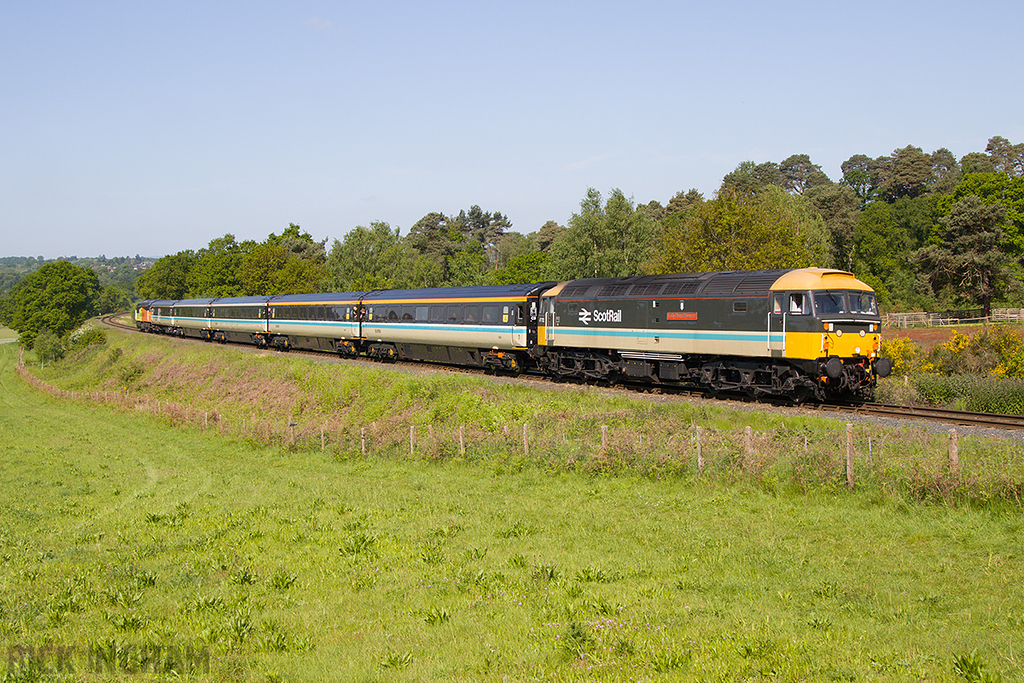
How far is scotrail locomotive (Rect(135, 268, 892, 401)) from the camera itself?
71.9 ft

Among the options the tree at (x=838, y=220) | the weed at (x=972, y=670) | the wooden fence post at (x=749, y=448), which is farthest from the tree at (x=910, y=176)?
the weed at (x=972, y=670)

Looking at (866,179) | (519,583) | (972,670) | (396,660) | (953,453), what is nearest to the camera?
(972,670)

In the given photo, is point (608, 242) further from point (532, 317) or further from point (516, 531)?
point (516, 531)

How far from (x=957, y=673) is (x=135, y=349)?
78568 millimetres

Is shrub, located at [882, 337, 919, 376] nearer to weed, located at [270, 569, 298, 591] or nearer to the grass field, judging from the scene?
the grass field

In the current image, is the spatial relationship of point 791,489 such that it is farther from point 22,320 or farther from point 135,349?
point 22,320

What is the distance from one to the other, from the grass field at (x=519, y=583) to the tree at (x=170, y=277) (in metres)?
135

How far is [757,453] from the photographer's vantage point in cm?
1605

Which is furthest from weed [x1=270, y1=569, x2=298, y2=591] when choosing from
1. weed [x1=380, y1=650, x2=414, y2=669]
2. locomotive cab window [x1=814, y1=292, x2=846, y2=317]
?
locomotive cab window [x1=814, y1=292, x2=846, y2=317]

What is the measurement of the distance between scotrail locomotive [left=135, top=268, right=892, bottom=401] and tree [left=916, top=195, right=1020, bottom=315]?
1923 inches

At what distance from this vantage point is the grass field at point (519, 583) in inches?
313

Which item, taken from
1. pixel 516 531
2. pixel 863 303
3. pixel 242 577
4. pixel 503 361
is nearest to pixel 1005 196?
pixel 863 303

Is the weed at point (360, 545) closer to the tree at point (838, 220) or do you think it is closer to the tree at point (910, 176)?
the tree at point (838, 220)

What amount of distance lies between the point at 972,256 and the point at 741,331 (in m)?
52.4
